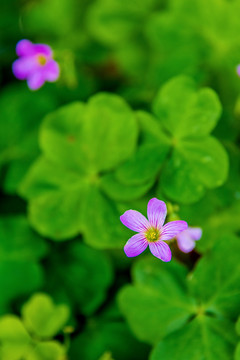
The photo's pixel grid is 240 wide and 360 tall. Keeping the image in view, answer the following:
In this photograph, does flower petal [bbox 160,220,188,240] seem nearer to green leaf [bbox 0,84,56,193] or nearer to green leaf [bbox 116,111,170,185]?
green leaf [bbox 116,111,170,185]

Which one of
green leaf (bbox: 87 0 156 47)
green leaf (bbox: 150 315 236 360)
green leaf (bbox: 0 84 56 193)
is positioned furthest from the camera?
green leaf (bbox: 87 0 156 47)

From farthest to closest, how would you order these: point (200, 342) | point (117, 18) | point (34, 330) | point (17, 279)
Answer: point (117, 18)
point (17, 279)
point (34, 330)
point (200, 342)

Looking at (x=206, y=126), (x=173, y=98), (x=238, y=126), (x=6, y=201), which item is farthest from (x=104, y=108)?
(x=6, y=201)

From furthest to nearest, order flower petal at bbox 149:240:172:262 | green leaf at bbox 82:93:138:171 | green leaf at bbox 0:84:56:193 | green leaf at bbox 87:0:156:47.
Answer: green leaf at bbox 87:0:156:47 < green leaf at bbox 0:84:56:193 < green leaf at bbox 82:93:138:171 < flower petal at bbox 149:240:172:262

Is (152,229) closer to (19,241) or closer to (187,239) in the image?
(187,239)

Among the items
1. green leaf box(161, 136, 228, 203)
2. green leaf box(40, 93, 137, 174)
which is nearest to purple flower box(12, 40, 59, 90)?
green leaf box(40, 93, 137, 174)

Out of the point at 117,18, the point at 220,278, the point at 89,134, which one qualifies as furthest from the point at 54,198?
the point at 117,18

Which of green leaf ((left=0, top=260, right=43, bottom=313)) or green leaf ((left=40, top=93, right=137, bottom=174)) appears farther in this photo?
green leaf ((left=0, top=260, right=43, bottom=313))
